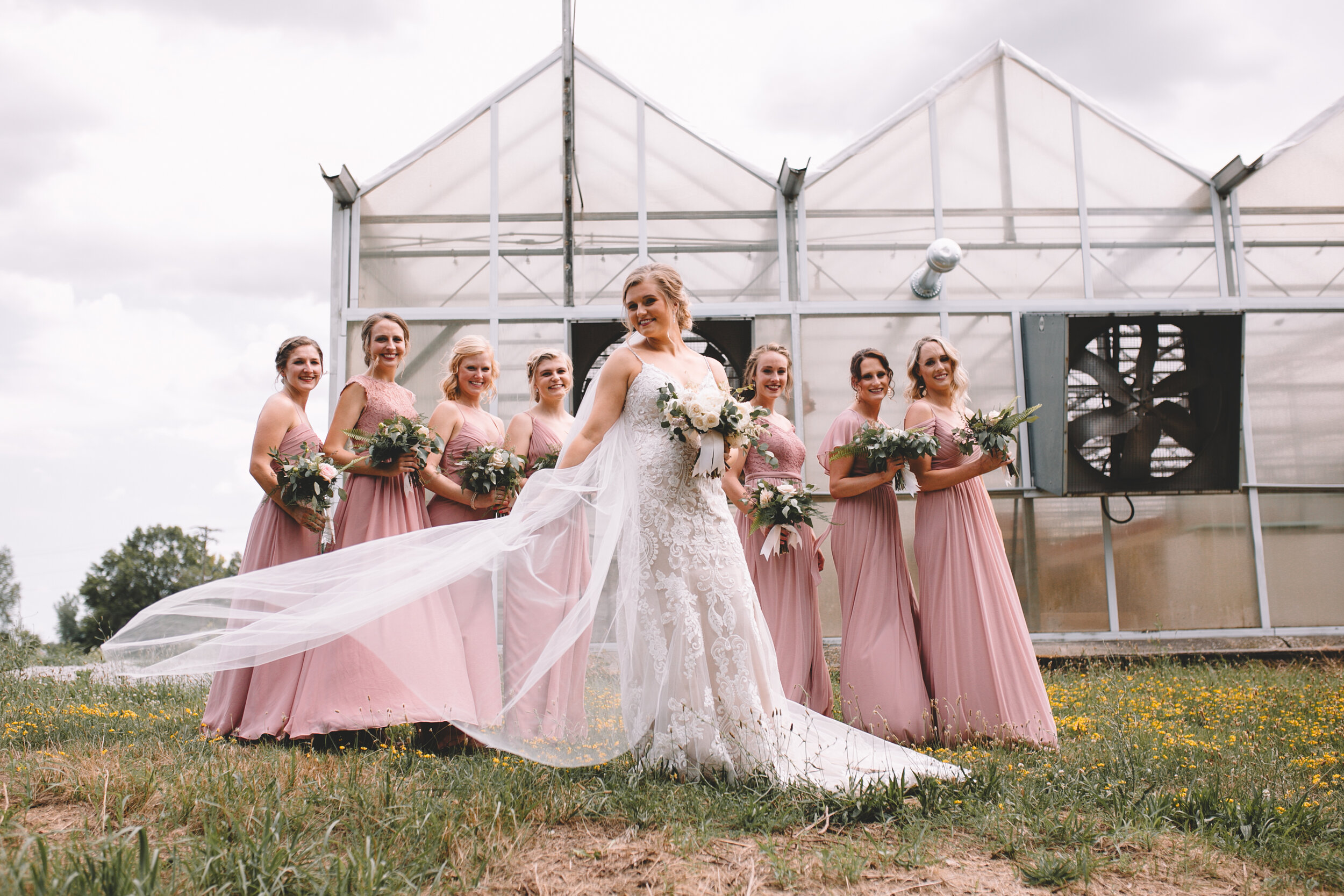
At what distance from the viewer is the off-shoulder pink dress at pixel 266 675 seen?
436 centimetres

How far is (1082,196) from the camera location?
899 centimetres

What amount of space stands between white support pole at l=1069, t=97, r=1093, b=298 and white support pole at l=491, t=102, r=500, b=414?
6084 millimetres

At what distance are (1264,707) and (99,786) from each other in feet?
20.9

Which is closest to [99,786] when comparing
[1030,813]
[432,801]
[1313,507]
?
[432,801]

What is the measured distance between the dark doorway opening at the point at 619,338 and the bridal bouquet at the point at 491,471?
341cm

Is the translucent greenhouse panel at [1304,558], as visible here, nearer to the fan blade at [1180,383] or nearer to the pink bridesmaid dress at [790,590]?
the fan blade at [1180,383]

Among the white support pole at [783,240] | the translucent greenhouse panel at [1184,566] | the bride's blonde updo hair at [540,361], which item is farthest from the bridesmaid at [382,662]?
the translucent greenhouse panel at [1184,566]

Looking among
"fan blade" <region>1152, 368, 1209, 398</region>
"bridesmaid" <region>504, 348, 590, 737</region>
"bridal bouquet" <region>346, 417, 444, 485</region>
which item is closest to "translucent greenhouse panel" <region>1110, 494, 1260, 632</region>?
"fan blade" <region>1152, 368, 1209, 398</region>

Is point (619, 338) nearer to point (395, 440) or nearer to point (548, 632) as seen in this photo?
point (395, 440)

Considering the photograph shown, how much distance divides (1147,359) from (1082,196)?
85.7 inches

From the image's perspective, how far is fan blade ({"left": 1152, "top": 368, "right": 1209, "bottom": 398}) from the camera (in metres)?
7.86

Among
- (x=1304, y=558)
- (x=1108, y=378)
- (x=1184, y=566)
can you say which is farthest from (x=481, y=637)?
(x=1304, y=558)

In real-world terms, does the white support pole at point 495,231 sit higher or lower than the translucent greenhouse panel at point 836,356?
higher

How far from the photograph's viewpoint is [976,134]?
9055 mm
